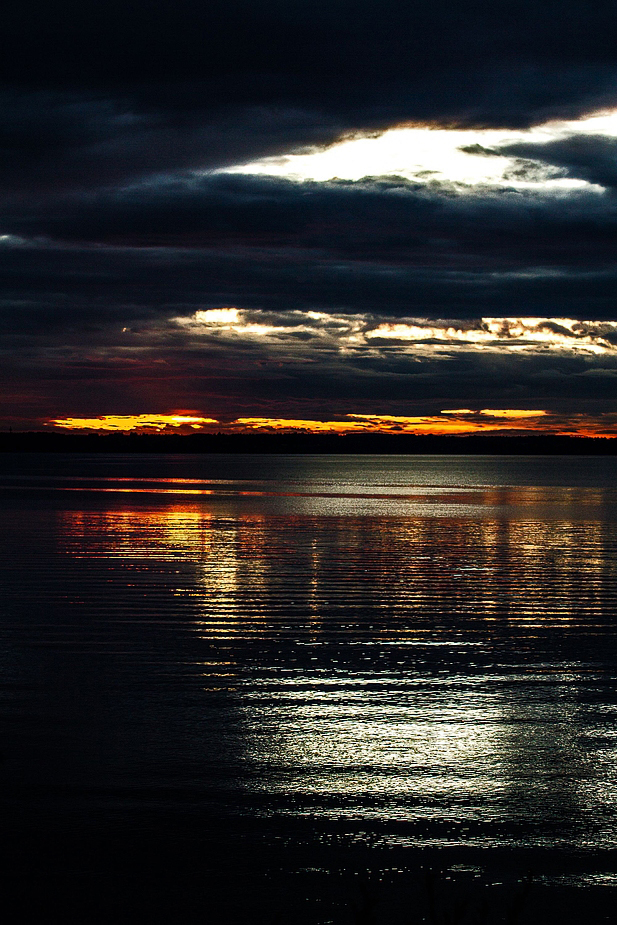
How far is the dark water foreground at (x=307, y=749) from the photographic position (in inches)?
303

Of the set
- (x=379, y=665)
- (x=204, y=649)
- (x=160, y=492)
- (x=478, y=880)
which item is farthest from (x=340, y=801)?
(x=160, y=492)

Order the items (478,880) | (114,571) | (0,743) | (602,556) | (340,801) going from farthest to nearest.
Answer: (602,556) → (114,571) → (0,743) → (340,801) → (478,880)

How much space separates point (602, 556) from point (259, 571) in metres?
Result: 12.1

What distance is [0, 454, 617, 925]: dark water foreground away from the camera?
7699 millimetres

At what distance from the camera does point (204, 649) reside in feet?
53.1

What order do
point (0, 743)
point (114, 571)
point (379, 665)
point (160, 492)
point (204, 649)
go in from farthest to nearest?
point (160, 492) < point (114, 571) < point (204, 649) < point (379, 665) < point (0, 743)

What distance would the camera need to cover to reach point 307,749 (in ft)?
34.8

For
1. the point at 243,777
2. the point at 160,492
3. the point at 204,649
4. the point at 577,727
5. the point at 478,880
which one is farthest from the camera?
the point at 160,492

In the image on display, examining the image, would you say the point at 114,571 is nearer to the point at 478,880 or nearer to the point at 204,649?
the point at 204,649

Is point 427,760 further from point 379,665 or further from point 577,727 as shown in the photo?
point 379,665

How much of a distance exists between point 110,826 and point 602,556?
26226 mm

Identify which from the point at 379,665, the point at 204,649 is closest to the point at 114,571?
the point at 204,649

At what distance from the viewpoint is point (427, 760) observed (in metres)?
10.2

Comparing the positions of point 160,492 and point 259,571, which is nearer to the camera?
point 259,571
